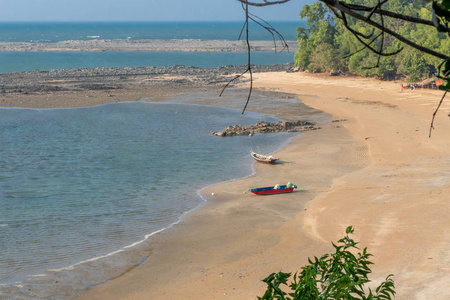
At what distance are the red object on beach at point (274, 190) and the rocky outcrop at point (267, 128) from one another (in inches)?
459

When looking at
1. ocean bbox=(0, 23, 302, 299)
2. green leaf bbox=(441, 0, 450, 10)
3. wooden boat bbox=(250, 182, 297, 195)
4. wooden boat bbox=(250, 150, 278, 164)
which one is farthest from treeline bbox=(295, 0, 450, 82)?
green leaf bbox=(441, 0, 450, 10)

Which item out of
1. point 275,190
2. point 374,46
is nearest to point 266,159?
point 275,190

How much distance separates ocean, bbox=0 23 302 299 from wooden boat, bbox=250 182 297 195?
2.26m

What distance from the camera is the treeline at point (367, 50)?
153 ft

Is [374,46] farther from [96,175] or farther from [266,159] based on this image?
[96,175]

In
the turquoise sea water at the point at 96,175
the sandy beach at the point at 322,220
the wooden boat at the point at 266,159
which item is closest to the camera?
the sandy beach at the point at 322,220

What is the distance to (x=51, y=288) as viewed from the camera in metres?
13.1

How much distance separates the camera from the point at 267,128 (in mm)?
33250

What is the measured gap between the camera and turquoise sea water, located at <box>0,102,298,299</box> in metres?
15.7

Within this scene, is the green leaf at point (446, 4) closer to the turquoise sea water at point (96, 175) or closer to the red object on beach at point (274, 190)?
the turquoise sea water at point (96, 175)

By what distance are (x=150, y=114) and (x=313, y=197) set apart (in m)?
20.8

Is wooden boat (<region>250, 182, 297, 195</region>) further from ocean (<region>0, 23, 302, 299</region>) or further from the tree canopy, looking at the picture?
the tree canopy

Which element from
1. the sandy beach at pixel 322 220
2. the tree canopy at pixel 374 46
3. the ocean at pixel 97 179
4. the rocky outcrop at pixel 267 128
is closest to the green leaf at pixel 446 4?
the sandy beach at pixel 322 220

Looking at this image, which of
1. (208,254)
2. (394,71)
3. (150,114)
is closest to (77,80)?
(150,114)
